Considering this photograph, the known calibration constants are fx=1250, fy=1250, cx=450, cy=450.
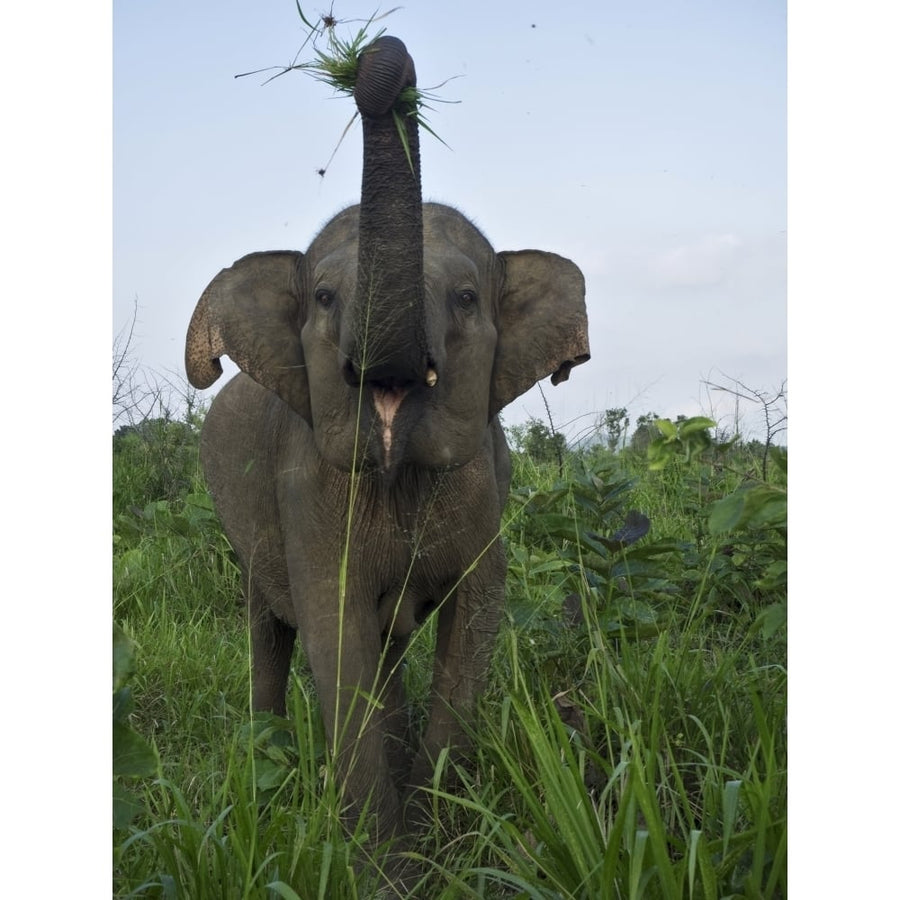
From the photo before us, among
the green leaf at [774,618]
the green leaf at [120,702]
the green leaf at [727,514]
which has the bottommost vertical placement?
the green leaf at [120,702]

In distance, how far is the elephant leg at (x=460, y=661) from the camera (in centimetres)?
309

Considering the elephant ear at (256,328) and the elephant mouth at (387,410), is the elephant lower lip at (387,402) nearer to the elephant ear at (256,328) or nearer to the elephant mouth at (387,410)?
the elephant mouth at (387,410)

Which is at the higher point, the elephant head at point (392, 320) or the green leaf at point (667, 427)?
the elephant head at point (392, 320)

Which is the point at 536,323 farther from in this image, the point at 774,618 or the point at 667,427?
the point at 774,618

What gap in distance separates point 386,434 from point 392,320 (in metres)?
0.30

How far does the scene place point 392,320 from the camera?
2.36 m

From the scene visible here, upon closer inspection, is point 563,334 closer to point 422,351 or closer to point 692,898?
point 422,351

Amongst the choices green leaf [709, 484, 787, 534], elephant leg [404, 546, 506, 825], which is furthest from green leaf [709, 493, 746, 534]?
elephant leg [404, 546, 506, 825]

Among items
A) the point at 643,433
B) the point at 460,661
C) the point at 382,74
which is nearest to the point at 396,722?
the point at 460,661

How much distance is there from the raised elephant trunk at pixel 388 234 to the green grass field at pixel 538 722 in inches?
25.5

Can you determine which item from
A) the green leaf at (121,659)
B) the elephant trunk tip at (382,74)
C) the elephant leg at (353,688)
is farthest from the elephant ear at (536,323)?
the green leaf at (121,659)

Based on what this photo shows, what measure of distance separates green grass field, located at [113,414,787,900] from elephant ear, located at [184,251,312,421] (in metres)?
0.70
